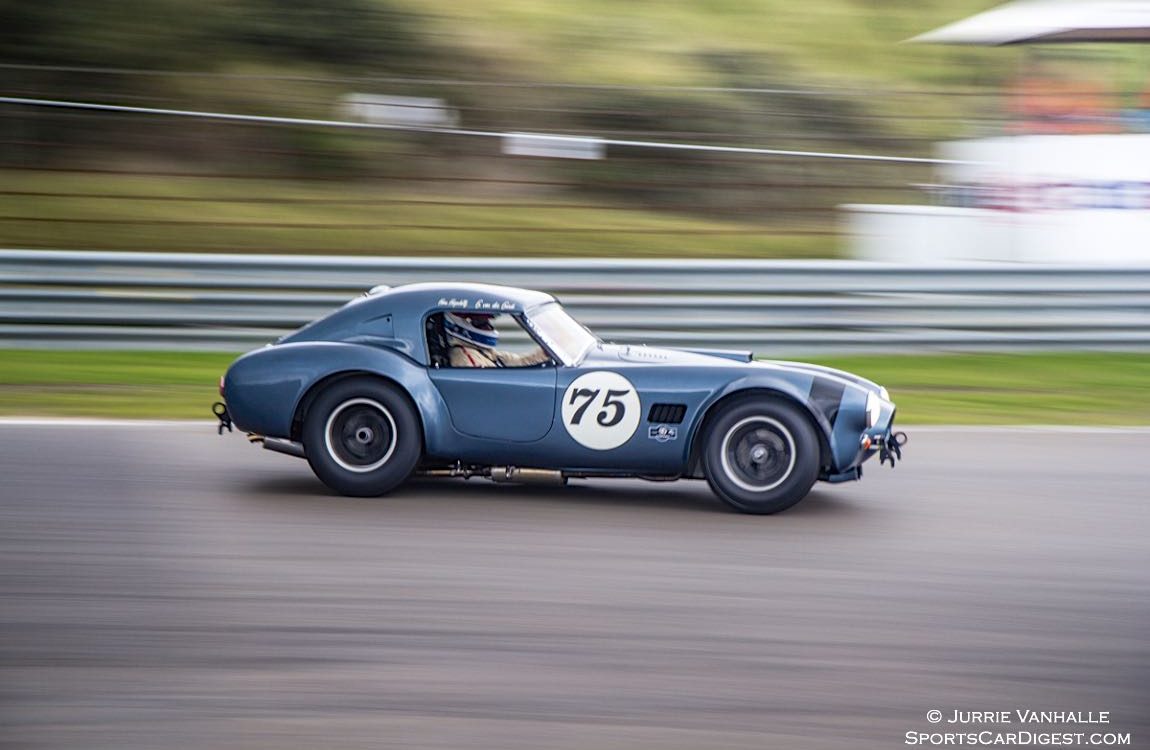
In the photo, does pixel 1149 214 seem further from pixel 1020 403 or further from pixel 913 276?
pixel 1020 403

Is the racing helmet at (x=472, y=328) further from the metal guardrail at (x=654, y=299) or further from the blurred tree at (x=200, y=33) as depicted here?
the blurred tree at (x=200, y=33)

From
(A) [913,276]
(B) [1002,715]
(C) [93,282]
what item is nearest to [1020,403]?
(A) [913,276]

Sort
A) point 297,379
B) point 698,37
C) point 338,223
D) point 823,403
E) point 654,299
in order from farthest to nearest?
point 698,37 < point 338,223 < point 654,299 < point 297,379 < point 823,403

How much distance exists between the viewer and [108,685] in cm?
441

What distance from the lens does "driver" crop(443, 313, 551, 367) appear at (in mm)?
7047

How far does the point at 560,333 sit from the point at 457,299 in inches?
21.3

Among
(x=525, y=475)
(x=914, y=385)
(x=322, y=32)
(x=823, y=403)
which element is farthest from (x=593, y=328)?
(x=322, y=32)

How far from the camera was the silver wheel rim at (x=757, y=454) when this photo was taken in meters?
6.75

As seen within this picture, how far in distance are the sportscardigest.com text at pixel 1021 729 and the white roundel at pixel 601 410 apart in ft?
8.74

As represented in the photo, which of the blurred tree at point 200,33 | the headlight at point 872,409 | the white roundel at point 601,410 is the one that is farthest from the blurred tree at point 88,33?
the headlight at point 872,409

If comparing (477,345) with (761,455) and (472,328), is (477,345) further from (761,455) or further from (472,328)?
(761,455)

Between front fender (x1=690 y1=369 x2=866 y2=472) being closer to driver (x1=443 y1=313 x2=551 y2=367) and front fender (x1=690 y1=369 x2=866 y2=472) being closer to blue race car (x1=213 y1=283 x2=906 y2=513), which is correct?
blue race car (x1=213 y1=283 x2=906 y2=513)

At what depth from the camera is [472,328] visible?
7.20 metres

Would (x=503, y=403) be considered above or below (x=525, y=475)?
above
